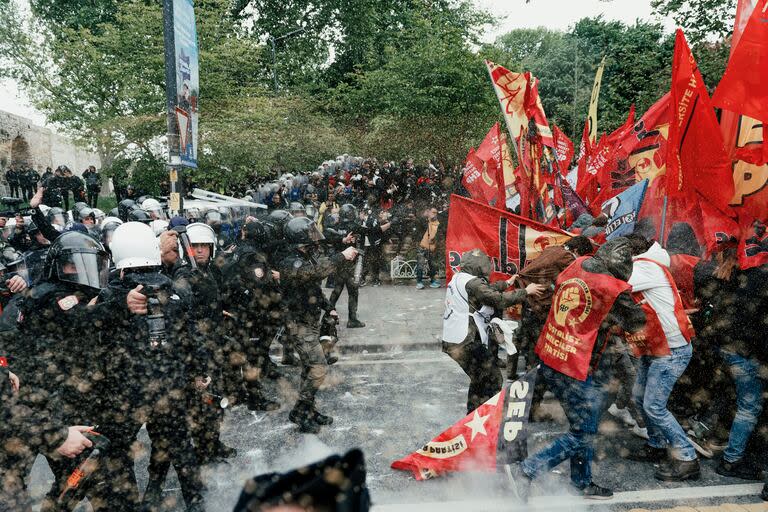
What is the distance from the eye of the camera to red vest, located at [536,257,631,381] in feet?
12.4

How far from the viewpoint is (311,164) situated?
2483 cm

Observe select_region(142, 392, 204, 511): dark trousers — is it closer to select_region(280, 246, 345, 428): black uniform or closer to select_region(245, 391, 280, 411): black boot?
select_region(280, 246, 345, 428): black uniform

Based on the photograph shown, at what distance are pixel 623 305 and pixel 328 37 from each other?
1232 inches

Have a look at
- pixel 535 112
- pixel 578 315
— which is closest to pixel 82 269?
pixel 578 315

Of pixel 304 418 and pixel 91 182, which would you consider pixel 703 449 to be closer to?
pixel 304 418

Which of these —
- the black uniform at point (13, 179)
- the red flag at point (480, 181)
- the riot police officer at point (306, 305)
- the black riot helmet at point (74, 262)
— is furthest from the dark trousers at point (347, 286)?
the black uniform at point (13, 179)

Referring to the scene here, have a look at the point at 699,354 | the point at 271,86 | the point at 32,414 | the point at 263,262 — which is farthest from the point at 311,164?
the point at 32,414

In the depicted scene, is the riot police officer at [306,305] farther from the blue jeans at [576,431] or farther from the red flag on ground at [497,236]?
the blue jeans at [576,431]

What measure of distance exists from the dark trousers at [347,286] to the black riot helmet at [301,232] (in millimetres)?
3075

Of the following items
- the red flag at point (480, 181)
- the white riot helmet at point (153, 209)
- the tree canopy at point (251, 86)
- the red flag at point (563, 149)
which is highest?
the tree canopy at point (251, 86)

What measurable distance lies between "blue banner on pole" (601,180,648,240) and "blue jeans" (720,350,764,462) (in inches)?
55.9

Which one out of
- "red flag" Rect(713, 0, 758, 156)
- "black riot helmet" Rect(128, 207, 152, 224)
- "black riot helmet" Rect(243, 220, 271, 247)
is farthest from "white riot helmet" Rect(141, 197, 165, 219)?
"red flag" Rect(713, 0, 758, 156)

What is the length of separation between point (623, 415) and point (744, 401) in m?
1.30

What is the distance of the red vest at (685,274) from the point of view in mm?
5125
